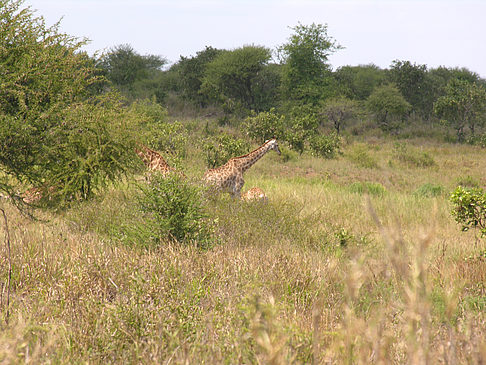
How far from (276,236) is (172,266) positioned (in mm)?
2697

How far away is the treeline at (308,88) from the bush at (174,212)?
1302 inches

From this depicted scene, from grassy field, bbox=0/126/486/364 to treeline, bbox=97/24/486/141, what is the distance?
32.0 m

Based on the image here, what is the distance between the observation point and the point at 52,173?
25.9ft

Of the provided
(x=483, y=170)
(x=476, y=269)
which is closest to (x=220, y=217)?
(x=476, y=269)

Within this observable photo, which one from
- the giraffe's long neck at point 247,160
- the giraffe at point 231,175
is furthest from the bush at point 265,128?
the giraffe at point 231,175

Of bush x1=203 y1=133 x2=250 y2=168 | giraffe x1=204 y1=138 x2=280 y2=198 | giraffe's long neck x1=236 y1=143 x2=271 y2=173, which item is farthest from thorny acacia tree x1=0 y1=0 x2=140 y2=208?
bush x1=203 y1=133 x2=250 y2=168

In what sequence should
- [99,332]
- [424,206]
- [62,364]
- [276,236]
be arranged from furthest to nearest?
[424,206], [276,236], [99,332], [62,364]

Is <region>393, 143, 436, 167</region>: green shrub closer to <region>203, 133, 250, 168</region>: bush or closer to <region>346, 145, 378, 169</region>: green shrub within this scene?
<region>346, 145, 378, 169</region>: green shrub

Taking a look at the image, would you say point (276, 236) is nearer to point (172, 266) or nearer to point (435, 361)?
point (172, 266)

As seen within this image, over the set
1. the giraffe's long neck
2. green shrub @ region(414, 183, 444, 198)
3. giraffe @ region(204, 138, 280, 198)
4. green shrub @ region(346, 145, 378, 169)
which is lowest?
green shrub @ region(414, 183, 444, 198)

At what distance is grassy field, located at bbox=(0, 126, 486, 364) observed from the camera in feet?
6.56

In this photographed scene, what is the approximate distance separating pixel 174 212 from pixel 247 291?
3.02 m

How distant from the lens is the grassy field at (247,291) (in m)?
2.00

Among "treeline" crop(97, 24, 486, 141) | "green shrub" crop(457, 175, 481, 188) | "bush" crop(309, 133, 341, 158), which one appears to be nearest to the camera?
"green shrub" crop(457, 175, 481, 188)
